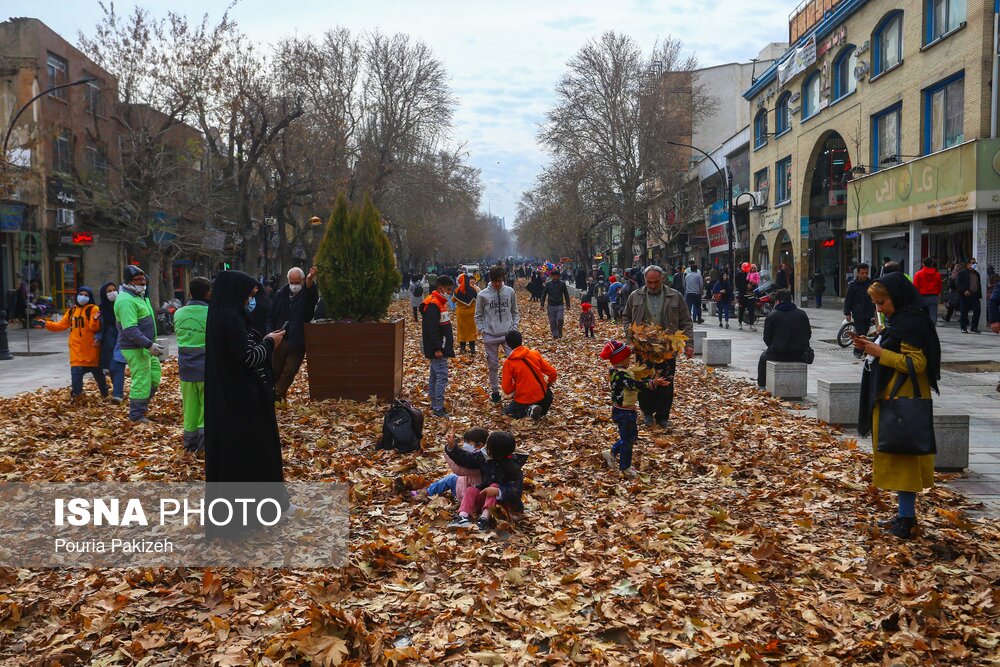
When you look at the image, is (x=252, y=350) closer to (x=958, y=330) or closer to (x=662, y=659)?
(x=662, y=659)

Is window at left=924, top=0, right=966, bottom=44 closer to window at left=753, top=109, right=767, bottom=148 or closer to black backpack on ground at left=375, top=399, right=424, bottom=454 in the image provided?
window at left=753, top=109, right=767, bottom=148

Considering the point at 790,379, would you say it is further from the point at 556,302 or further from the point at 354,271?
the point at 556,302

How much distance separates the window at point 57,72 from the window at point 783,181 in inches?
1204

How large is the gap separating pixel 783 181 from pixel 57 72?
31.2 meters

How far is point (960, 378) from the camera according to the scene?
44.4ft

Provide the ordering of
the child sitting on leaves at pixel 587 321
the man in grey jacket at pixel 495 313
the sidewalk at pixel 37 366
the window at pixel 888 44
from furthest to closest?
the window at pixel 888 44 → the child sitting on leaves at pixel 587 321 → the sidewalk at pixel 37 366 → the man in grey jacket at pixel 495 313

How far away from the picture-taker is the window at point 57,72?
108ft

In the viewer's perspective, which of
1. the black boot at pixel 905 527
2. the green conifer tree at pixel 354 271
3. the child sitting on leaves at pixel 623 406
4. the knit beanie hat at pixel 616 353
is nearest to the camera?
the black boot at pixel 905 527

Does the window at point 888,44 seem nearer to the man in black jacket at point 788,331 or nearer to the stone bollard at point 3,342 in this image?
the man in black jacket at point 788,331


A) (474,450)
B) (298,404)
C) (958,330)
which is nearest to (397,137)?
(958,330)

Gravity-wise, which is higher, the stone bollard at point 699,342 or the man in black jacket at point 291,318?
the man in black jacket at point 291,318

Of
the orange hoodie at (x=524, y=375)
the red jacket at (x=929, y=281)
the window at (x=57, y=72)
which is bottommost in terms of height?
the orange hoodie at (x=524, y=375)

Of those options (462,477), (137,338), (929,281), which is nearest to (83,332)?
(137,338)

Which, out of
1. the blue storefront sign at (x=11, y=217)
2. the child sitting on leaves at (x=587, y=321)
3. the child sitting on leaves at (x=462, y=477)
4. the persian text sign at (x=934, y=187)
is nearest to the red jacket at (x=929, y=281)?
the persian text sign at (x=934, y=187)
